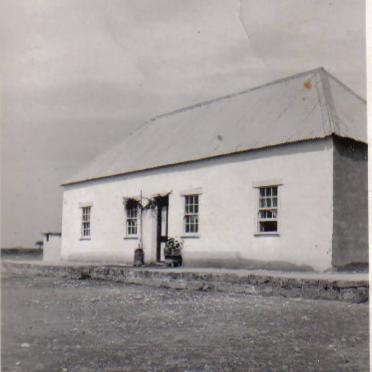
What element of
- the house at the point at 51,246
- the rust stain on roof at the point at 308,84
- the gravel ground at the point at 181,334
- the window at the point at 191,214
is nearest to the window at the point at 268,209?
the window at the point at 191,214

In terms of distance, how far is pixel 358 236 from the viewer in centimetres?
1337

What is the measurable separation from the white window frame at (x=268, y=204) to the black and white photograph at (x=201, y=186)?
0.15 ft

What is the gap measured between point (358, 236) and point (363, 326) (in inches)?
299

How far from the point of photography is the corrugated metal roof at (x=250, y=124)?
45.2 ft

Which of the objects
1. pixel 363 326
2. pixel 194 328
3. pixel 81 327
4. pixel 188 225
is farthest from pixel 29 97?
pixel 188 225

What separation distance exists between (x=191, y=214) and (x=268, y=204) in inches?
115

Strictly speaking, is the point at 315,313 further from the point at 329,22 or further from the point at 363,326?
the point at 329,22

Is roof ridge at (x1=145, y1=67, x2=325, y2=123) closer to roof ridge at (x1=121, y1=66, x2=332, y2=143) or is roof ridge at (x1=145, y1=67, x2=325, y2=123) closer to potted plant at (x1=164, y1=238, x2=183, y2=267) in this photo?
roof ridge at (x1=121, y1=66, x2=332, y2=143)

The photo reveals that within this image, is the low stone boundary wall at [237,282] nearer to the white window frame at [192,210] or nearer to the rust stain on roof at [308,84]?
the white window frame at [192,210]

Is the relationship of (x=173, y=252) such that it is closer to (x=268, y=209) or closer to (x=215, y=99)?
(x=268, y=209)

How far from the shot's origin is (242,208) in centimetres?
1464

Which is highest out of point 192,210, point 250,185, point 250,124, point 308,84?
point 308,84

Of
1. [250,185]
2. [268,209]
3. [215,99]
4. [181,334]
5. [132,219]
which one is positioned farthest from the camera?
[215,99]

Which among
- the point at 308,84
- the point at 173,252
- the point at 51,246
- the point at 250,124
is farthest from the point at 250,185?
the point at 51,246
